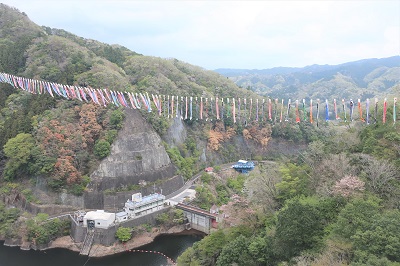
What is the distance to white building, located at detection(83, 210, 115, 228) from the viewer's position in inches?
1444

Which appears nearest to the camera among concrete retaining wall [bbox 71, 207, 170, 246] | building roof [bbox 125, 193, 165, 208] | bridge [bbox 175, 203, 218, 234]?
concrete retaining wall [bbox 71, 207, 170, 246]

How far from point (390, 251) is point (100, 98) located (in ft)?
131

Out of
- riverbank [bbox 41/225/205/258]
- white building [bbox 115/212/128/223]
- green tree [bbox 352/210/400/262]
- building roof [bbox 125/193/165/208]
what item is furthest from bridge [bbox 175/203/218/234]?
green tree [bbox 352/210/400/262]

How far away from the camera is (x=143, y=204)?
39.8 metres

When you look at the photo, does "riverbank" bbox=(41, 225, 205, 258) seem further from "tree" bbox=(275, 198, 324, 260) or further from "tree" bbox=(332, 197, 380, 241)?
"tree" bbox=(332, 197, 380, 241)

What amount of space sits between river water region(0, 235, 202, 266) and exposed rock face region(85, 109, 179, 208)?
7111mm

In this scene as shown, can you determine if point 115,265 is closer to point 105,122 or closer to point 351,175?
point 105,122

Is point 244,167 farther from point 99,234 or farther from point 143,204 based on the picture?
point 99,234

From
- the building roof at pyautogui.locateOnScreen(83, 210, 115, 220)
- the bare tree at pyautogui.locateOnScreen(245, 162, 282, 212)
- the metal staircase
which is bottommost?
the metal staircase

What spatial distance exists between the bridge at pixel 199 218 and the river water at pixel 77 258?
4093mm

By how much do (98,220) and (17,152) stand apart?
13431mm

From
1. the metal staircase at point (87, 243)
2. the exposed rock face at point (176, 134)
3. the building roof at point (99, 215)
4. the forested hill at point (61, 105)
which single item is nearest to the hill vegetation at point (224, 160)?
the forested hill at point (61, 105)

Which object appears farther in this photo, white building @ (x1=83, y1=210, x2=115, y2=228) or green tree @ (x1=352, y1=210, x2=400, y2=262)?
white building @ (x1=83, y1=210, x2=115, y2=228)

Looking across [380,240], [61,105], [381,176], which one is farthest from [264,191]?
[61,105]
